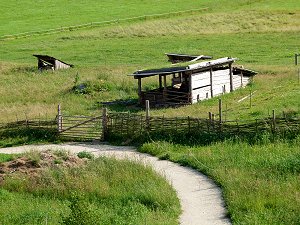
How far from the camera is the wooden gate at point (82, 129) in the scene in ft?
110

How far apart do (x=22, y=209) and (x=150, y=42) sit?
1886 inches

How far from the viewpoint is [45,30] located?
78.2 meters

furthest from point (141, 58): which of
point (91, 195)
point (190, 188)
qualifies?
point (91, 195)

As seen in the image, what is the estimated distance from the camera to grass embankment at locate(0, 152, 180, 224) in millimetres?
21078

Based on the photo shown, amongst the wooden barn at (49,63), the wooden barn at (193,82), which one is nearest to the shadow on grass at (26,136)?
the wooden barn at (193,82)

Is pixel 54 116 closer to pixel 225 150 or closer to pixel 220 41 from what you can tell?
pixel 225 150

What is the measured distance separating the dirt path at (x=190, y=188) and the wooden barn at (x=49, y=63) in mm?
23763

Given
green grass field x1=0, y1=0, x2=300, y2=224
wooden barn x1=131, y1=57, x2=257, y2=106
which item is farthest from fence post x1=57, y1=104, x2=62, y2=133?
wooden barn x1=131, y1=57, x2=257, y2=106

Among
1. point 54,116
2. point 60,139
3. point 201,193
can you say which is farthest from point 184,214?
point 54,116

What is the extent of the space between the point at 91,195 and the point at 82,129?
10770mm

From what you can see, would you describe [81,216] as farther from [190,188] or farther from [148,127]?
[148,127]

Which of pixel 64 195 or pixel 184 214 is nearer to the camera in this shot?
pixel 184 214

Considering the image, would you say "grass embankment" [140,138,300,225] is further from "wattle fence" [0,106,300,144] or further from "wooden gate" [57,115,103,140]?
"wooden gate" [57,115,103,140]

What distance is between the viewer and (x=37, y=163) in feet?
87.6
